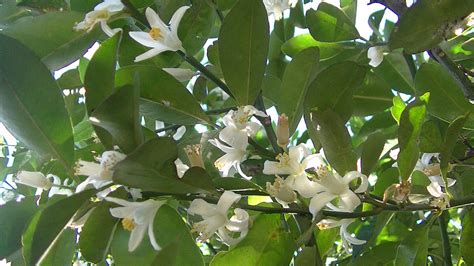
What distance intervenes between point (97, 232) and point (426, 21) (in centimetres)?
51

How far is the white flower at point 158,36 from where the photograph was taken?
89cm

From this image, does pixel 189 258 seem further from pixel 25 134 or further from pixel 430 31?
pixel 430 31

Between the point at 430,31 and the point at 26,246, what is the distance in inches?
23.0

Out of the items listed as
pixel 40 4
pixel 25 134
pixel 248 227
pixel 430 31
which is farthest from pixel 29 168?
pixel 430 31

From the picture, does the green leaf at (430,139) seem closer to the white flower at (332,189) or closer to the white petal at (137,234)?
the white flower at (332,189)

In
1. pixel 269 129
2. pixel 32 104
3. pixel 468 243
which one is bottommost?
pixel 468 243

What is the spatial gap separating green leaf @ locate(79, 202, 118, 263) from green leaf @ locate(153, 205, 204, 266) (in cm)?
7

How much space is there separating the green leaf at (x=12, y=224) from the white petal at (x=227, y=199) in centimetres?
24

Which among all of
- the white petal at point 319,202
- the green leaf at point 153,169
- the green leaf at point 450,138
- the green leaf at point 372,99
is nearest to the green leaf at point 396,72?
the green leaf at point 372,99

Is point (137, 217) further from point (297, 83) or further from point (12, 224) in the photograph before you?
point (297, 83)

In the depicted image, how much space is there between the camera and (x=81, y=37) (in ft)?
3.17

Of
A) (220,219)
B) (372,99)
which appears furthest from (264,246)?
(372,99)

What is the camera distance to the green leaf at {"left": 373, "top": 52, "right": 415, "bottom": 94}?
1.28 m

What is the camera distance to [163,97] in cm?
89
